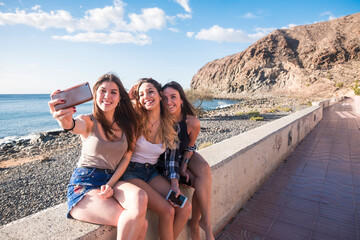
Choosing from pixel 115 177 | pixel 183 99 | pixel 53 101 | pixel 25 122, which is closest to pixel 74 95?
pixel 53 101

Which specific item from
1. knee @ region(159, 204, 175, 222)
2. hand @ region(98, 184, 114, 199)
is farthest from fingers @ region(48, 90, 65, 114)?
knee @ region(159, 204, 175, 222)

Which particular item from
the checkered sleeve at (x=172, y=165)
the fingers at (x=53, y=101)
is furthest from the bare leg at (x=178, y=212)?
the fingers at (x=53, y=101)

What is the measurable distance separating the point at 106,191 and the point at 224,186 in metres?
1.34

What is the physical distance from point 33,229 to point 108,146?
674mm

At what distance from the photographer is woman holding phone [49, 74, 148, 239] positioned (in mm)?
1385

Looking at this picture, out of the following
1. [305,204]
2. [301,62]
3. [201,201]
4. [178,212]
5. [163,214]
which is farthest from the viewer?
[301,62]

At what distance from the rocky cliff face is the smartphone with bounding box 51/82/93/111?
49.2 meters

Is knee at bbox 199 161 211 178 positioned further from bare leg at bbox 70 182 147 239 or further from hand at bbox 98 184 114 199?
hand at bbox 98 184 114 199

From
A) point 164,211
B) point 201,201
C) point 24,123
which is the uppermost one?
point 164,211

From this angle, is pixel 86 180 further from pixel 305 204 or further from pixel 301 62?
pixel 301 62

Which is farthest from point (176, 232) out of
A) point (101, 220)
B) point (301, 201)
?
point (301, 201)

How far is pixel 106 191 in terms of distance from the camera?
154 cm

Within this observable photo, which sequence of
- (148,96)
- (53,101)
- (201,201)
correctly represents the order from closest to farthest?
(53,101)
(201,201)
(148,96)

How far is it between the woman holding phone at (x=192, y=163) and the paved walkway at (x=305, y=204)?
492mm
